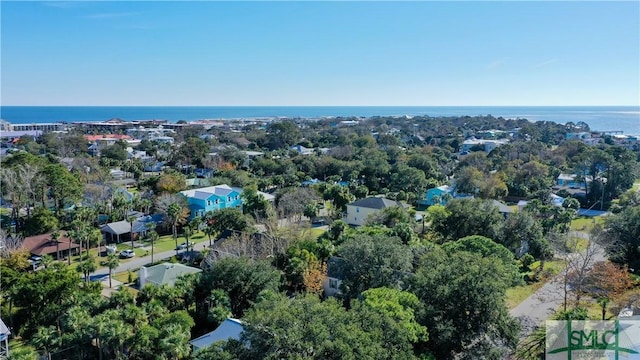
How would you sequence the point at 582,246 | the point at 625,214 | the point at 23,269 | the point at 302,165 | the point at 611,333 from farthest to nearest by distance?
the point at 302,165 → the point at 582,246 → the point at 625,214 → the point at 23,269 → the point at 611,333

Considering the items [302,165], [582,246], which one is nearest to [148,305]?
[582,246]

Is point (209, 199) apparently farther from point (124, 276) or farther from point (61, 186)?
point (124, 276)

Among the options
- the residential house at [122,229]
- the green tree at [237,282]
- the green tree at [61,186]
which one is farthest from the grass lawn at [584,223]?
the green tree at [61,186]

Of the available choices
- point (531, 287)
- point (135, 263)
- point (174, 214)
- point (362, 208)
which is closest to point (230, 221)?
point (174, 214)

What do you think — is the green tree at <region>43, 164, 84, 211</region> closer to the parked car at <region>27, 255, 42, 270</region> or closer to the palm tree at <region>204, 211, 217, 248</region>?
the parked car at <region>27, 255, 42, 270</region>

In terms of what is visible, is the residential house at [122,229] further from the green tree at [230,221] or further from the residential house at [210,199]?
the green tree at [230,221]

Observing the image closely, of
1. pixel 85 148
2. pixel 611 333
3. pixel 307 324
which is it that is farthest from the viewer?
pixel 85 148

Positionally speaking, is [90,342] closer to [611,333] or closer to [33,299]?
[33,299]
